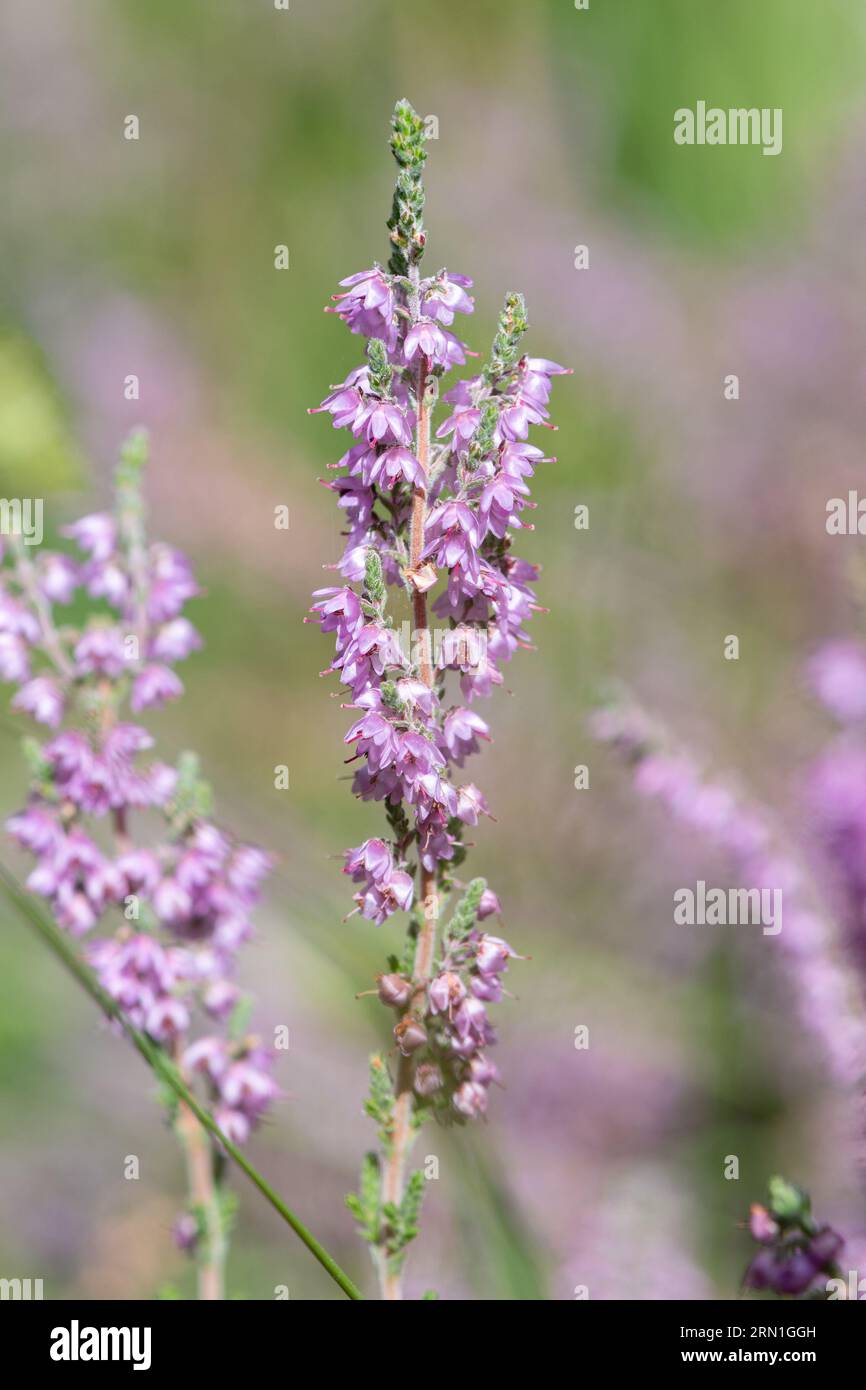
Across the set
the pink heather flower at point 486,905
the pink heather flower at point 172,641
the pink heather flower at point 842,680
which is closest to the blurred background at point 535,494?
the pink heather flower at point 842,680

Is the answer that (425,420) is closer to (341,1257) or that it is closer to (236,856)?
(236,856)

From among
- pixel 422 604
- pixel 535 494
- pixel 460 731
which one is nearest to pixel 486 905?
pixel 460 731

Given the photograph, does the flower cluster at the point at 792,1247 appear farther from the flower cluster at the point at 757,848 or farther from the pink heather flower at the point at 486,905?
the flower cluster at the point at 757,848

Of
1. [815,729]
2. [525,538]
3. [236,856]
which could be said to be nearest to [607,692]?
[236,856]

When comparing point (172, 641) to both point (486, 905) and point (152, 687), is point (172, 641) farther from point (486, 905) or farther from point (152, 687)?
point (486, 905)

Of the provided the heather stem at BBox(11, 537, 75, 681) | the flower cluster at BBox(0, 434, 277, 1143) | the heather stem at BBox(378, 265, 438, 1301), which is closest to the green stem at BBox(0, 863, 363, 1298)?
the heather stem at BBox(378, 265, 438, 1301)
